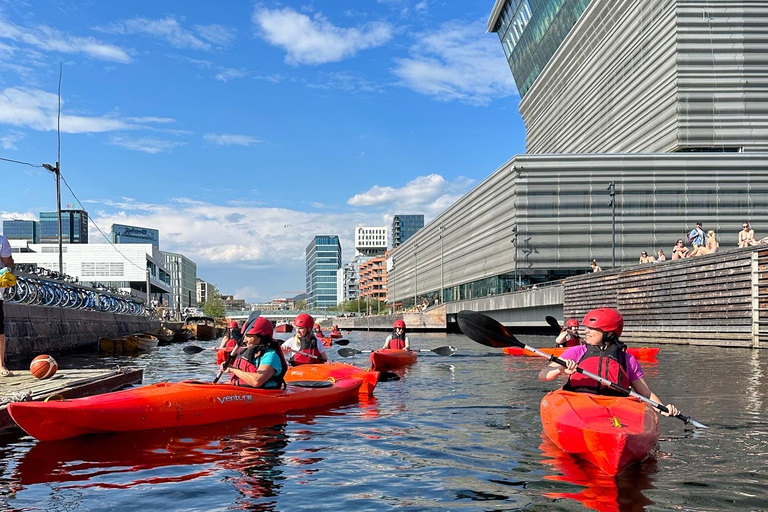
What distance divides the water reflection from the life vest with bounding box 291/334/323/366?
758 cm

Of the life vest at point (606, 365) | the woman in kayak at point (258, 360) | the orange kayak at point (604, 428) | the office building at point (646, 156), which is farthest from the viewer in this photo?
the office building at point (646, 156)

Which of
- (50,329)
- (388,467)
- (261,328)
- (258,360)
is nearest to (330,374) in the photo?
(258,360)

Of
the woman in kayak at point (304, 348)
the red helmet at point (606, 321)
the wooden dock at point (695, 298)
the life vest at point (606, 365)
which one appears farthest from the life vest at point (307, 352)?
the wooden dock at point (695, 298)

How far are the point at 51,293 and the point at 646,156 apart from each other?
53632 mm

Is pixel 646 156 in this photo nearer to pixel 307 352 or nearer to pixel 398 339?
pixel 398 339

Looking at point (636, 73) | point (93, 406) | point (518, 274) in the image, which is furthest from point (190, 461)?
point (636, 73)

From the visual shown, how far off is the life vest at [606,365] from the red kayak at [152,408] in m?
4.90

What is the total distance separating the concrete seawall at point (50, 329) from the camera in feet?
66.8

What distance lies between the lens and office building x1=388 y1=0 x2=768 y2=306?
61.1 metres

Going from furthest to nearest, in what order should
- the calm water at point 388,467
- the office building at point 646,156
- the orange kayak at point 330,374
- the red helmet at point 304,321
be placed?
the office building at point 646,156, the red helmet at point 304,321, the orange kayak at point 330,374, the calm water at point 388,467

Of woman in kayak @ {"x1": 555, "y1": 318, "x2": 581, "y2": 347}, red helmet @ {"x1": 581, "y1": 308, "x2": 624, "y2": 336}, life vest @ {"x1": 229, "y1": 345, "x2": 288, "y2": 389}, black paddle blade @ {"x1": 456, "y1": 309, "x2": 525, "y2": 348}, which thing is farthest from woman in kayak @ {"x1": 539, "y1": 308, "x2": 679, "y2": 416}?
woman in kayak @ {"x1": 555, "y1": 318, "x2": 581, "y2": 347}

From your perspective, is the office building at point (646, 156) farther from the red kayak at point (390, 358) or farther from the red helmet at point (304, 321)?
the red helmet at point (304, 321)

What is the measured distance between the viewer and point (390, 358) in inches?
795

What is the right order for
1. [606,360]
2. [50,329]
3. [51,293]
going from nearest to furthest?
[606,360] → [50,329] → [51,293]
